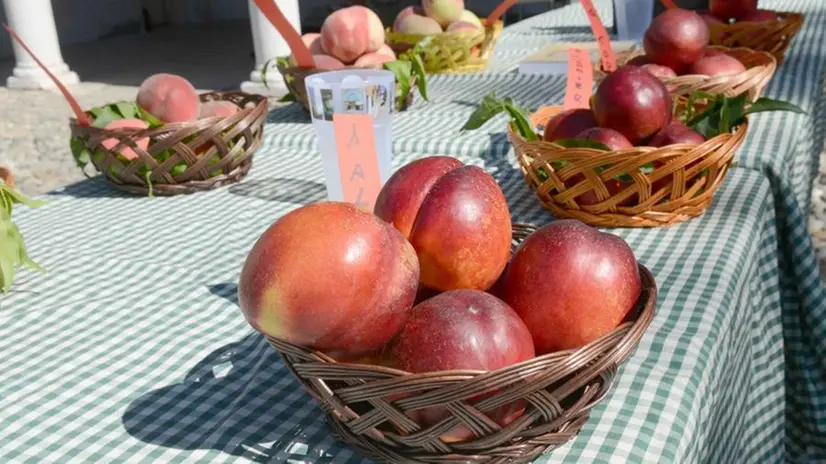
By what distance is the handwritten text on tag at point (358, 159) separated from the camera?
0.72 metres

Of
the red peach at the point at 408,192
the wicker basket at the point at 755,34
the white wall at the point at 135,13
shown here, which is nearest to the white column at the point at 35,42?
the white wall at the point at 135,13

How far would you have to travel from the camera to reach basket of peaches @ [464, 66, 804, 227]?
0.90m

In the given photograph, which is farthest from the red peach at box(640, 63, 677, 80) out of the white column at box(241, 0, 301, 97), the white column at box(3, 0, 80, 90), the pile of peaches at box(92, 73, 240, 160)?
the white column at box(3, 0, 80, 90)

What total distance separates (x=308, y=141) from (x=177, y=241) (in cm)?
46

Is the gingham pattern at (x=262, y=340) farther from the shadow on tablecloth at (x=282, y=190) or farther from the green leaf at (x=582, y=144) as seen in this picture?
the green leaf at (x=582, y=144)

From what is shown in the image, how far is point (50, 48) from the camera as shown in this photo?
19.8ft

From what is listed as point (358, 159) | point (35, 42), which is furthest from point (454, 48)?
point (35, 42)

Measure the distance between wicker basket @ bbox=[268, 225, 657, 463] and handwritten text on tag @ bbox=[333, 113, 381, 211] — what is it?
240 mm

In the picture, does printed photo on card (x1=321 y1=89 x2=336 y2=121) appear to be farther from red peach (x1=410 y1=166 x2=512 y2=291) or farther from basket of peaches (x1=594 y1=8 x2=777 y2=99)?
basket of peaches (x1=594 y1=8 x2=777 y2=99)

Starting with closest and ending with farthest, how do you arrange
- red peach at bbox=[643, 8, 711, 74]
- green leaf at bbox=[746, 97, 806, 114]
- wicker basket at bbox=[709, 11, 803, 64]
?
green leaf at bbox=[746, 97, 806, 114]
red peach at bbox=[643, 8, 711, 74]
wicker basket at bbox=[709, 11, 803, 64]

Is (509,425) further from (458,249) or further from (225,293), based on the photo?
Answer: (225,293)

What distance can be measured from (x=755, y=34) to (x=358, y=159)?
→ 1277mm

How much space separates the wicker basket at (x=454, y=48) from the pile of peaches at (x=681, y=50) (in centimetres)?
65

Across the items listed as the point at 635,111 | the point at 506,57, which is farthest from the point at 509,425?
the point at 506,57
